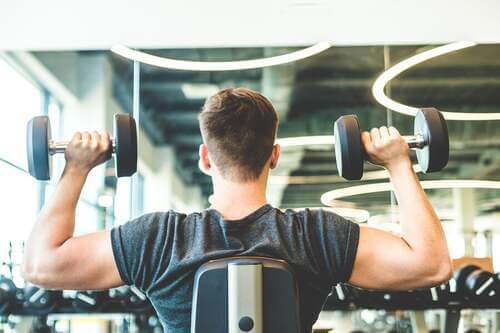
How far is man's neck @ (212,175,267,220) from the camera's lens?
1.16m

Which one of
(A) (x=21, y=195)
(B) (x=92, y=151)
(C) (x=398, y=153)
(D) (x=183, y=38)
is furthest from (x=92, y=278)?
(A) (x=21, y=195)

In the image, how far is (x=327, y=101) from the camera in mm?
5742

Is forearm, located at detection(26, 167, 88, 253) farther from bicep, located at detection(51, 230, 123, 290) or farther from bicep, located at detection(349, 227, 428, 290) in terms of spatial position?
bicep, located at detection(349, 227, 428, 290)

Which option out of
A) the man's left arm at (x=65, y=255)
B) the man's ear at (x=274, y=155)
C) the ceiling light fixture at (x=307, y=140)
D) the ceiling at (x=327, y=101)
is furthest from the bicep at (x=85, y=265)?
the ceiling light fixture at (x=307, y=140)

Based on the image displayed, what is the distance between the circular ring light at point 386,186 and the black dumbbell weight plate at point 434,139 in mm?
4553

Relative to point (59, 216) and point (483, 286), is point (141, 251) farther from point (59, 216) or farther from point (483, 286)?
point (483, 286)

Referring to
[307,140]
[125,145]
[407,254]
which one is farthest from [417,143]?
[307,140]

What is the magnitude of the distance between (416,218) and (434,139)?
6.9 inches

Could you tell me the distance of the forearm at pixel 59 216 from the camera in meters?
1.12

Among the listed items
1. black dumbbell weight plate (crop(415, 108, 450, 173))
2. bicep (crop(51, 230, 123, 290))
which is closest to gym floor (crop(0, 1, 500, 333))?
black dumbbell weight plate (crop(415, 108, 450, 173))

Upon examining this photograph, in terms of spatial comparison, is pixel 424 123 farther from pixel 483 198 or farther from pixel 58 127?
pixel 483 198

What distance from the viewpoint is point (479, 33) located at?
4184mm

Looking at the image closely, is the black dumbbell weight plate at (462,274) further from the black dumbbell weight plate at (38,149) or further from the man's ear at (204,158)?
the black dumbbell weight plate at (38,149)

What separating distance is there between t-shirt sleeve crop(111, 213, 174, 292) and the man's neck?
0.34 ft
